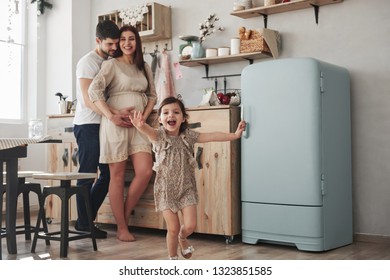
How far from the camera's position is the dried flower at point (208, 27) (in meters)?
4.19

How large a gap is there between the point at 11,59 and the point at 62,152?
4.40 ft

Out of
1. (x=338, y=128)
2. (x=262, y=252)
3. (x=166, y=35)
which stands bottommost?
(x=262, y=252)

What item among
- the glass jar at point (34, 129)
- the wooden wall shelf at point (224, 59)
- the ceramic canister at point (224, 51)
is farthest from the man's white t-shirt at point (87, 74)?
the ceramic canister at point (224, 51)

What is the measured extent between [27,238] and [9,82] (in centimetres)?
201

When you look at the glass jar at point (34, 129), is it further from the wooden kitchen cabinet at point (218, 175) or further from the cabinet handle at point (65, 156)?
the wooden kitchen cabinet at point (218, 175)

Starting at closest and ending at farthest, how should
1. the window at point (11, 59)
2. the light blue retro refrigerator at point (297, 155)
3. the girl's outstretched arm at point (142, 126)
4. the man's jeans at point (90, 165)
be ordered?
the girl's outstretched arm at point (142, 126) → the light blue retro refrigerator at point (297, 155) → the man's jeans at point (90, 165) → the window at point (11, 59)

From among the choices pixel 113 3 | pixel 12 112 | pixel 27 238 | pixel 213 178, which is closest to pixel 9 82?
pixel 12 112

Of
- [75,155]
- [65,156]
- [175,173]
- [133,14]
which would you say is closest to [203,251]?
[175,173]

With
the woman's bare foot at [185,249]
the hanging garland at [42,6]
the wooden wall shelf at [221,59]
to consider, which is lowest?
the woman's bare foot at [185,249]

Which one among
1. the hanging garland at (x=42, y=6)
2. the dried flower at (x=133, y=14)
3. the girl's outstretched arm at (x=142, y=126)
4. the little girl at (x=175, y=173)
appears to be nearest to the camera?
the girl's outstretched arm at (x=142, y=126)

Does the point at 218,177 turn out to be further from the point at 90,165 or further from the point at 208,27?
the point at 208,27

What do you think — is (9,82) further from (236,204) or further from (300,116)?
(300,116)

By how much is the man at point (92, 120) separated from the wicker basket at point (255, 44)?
93 centimetres

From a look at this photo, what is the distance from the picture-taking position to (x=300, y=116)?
3205 millimetres
